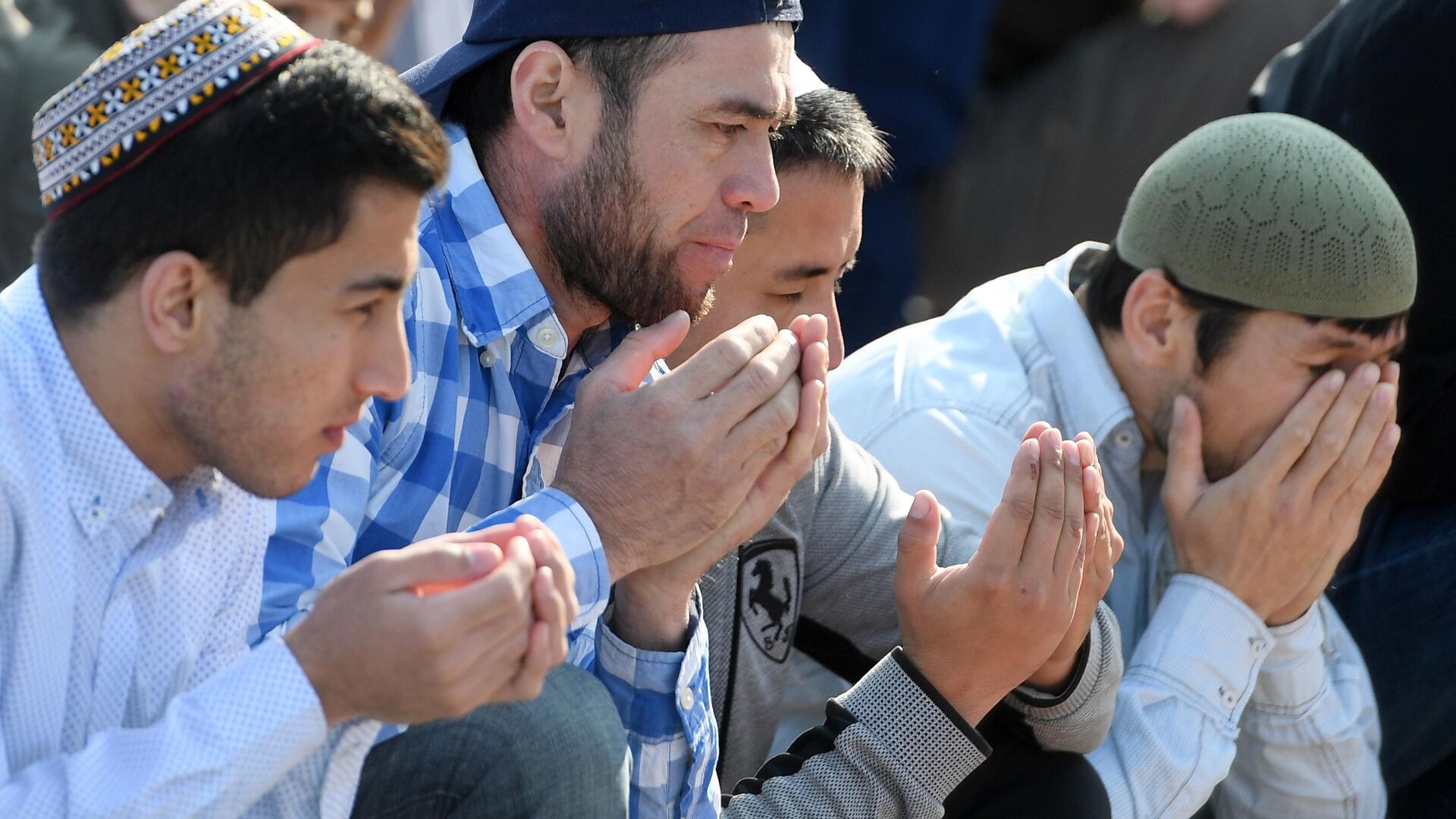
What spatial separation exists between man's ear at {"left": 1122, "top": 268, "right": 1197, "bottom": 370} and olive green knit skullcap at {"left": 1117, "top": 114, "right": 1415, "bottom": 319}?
0.05m

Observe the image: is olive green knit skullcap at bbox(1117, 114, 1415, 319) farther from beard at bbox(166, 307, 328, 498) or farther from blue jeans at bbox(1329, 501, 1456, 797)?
beard at bbox(166, 307, 328, 498)

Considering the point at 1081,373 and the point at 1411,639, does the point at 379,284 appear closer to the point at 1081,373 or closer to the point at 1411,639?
the point at 1081,373

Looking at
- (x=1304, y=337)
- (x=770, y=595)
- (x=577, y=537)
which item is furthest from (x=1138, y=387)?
(x=577, y=537)

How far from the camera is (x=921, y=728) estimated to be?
2459 mm

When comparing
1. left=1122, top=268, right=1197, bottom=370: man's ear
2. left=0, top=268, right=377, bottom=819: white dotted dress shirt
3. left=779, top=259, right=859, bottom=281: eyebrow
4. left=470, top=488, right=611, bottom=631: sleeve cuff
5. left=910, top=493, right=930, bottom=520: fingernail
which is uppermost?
left=0, top=268, right=377, bottom=819: white dotted dress shirt

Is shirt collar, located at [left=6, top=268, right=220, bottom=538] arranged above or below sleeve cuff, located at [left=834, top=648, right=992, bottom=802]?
above

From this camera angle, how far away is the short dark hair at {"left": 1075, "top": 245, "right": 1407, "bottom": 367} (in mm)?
3320

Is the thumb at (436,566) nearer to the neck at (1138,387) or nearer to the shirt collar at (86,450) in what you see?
the shirt collar at (86,450)

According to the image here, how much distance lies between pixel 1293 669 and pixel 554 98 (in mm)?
1874

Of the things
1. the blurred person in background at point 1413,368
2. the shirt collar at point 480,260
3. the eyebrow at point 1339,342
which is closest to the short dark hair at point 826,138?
the shirt collar at point 480,260

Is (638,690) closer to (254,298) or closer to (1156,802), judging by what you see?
(254,298)

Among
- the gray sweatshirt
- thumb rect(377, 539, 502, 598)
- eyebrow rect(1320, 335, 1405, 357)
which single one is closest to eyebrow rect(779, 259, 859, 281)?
the gray sweatshirt

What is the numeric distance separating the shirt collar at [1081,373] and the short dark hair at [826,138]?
556mm

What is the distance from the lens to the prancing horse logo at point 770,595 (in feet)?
9.05
